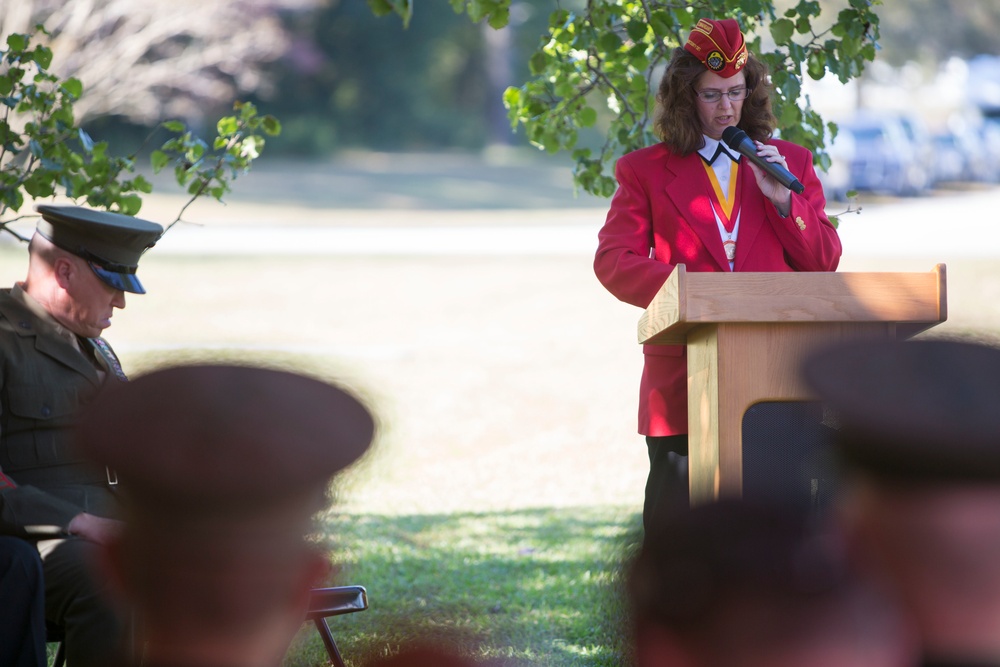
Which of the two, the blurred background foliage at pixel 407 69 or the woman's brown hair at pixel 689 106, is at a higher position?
the blurred background foliage at pixel 407 69

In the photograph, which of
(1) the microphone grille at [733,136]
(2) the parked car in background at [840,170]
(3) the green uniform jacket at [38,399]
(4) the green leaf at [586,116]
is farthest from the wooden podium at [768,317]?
(2) the parked car in background at [840,170]

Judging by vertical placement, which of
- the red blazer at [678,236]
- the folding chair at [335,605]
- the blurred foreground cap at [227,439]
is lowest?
Answer: the folding chair at [335,605]

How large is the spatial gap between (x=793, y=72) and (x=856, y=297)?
80.8 inches

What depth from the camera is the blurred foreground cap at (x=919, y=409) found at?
2.98 ft

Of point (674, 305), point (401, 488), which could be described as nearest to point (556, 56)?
point (674, 305)

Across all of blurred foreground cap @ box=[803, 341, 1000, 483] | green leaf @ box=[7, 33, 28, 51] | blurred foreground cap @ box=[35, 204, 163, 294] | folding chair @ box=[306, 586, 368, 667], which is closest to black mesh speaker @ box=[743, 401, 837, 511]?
folding chair @ box=[306, 586, 368, 667]

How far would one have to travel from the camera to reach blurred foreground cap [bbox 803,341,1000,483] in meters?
0.91

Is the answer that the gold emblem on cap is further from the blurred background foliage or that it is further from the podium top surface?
the blurred background foliage

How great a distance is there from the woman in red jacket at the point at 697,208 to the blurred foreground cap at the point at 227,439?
2.19 m

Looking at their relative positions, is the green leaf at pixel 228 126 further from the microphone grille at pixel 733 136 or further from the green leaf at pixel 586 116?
the microphone grille at pixel 733 136

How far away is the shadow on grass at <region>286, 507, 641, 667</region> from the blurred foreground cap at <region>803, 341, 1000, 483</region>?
2469 mm

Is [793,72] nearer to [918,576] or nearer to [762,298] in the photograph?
[762,298]

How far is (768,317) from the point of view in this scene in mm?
2494

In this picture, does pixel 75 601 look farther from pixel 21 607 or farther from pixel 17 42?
pixel 17 42
